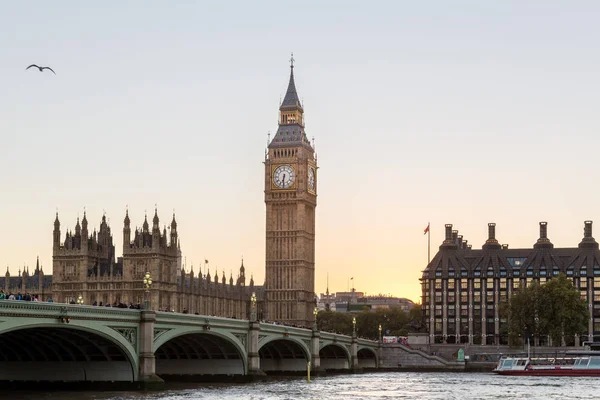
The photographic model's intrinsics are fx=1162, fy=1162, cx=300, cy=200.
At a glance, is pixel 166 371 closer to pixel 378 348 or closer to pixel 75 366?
Answer: pixel 75 366

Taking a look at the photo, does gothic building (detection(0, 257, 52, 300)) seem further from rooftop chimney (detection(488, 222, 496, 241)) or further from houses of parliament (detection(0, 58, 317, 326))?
rooftop chimney (detection(488, 222, 496, 241))

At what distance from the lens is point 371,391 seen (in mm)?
89312

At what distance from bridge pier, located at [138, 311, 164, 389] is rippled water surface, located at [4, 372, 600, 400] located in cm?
117

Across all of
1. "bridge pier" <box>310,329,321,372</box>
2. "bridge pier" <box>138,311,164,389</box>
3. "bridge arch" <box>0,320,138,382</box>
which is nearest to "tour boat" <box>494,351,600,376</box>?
"bridge pier" <box>310,329,321,372</box>

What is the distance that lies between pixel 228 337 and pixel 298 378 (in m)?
22.6

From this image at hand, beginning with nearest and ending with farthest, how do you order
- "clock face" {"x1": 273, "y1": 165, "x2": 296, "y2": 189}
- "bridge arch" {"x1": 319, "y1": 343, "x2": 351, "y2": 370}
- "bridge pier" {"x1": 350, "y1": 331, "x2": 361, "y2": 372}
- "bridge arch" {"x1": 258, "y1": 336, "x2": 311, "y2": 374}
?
"bridge arch" {"x1": 258, "y1": 336, "x2": 311, "y2": 374} → "bridge arch" {"x1": 319, "y1": 343, "x2": 351, "y2": 370} → "bridge pier" {"x1": 350, "y1": 331, "x2": 361, "y2": 372} → "clock face" {"x1": 273, "y1": 165, "x2": 296, "y2": 189}

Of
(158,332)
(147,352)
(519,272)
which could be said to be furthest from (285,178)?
(147,352)

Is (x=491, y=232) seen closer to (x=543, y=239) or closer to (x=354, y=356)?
(x=543, y=239)

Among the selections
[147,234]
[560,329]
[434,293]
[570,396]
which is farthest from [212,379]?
[434,293]

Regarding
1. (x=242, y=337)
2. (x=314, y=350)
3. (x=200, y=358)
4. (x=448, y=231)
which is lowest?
(x=314, y=350)

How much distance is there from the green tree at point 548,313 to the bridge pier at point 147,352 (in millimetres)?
90580

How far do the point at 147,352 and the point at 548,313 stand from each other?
9241 centimetres

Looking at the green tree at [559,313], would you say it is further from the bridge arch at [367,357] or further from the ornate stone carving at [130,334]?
the ornate stone carving at [130,334]

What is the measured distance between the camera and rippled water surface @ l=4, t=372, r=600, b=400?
74.7 metres
